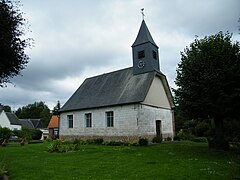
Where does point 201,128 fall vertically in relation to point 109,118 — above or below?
below

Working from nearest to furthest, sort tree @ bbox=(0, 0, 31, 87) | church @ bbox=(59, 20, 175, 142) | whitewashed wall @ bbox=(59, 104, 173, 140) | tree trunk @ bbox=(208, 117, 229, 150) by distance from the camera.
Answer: tree @ bbox=(0, 0, 31, 87) < tree trunk @ bbox=(208, 117, 229, 150) < whitewashed wall @ bbox=(59, 104, 173, 140) < church @ bbox=(59, 20, 175, 142)

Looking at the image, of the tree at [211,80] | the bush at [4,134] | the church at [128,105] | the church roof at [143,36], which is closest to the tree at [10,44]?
the tree at [211,80]

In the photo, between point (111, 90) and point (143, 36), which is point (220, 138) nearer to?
point (111, 90)

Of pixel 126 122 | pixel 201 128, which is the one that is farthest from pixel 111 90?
pixel 201 128

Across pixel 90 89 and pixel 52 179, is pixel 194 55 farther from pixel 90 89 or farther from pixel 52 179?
pixel 90 89

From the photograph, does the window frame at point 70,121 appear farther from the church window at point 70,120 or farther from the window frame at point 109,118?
the window frame at point 109,118

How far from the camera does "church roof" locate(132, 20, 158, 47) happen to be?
77.8 feet

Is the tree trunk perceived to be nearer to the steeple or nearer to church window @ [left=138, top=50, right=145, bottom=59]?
A: the steeple

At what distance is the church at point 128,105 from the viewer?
68.2ft

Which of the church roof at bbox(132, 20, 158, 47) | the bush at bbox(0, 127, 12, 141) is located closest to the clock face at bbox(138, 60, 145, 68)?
the church roof at bbox(132, 20, 158, 47)

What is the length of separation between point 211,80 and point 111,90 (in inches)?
514

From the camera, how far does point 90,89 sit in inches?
1057

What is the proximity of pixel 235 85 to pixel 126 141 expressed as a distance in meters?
11.2

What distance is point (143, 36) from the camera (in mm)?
24188
